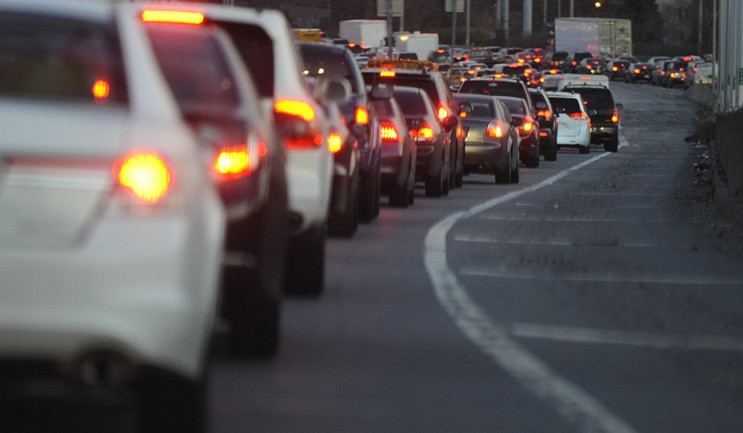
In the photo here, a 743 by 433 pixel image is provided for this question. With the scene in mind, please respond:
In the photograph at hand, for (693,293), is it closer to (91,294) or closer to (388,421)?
(388,421)

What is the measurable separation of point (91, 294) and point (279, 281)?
2.67m

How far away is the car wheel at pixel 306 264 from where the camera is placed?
12.9 m

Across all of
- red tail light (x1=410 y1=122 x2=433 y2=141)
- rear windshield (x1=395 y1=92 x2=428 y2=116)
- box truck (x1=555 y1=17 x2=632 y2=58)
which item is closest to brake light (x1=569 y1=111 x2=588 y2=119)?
rear windshield (x1=395 y1=92 x2=428 y2=116)

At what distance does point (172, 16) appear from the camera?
11.3 meters

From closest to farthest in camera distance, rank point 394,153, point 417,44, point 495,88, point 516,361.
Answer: point 516,361 < point 394,153 < point 495,88 < point 417,44

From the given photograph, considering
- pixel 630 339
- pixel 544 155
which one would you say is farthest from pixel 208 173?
pixel 544 155

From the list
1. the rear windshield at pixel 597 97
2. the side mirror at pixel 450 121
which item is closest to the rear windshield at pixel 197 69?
the side mirror at pixel 450 121

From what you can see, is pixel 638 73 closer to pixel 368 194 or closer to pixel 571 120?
pixel 571 120

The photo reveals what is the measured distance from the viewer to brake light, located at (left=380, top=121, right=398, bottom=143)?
23.4 meters

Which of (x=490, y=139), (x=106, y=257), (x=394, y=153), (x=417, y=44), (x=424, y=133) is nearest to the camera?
(x=106, y=257)

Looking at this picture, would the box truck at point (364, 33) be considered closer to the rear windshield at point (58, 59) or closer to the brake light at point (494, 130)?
the brake light at point (494, 130)

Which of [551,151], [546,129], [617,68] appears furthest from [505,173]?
[617,68]

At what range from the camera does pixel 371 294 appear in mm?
13547

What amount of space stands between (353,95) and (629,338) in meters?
8.35
